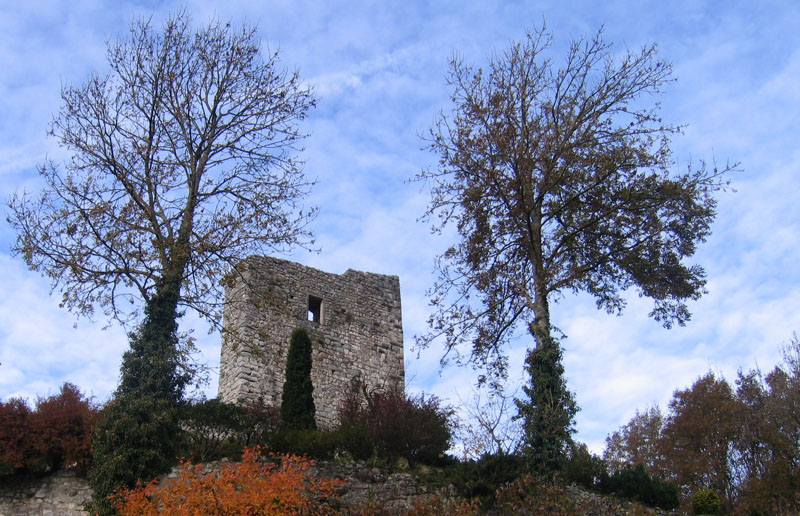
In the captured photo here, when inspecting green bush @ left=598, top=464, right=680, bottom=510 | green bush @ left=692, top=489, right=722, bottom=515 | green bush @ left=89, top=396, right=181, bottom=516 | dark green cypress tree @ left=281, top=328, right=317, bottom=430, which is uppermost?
dark green cypress tree @ left=281, top=328, right=317, bottom=430

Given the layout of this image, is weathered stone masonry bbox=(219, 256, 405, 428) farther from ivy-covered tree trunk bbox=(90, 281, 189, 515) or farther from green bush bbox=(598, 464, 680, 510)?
green bush bbox=(598, 464, 680, 510)

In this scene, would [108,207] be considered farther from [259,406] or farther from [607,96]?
[607,96]

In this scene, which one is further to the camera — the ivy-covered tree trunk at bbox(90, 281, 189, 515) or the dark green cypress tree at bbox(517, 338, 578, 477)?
the dark green cypress tree at bbox(517, 338, 578, 477)

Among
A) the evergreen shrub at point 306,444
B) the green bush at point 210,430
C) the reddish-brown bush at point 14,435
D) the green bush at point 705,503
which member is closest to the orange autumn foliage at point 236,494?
the green bush at point 210,430

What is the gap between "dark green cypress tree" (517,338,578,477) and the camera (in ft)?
39.4

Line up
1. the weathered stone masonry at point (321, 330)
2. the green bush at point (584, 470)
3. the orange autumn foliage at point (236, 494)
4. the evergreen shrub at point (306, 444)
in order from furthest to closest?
the weathered stone masonry at point (321, 330) → the green bush at point (584, 470) → the evergreen shrub at point (306, 444) → the orange autumn foliage at point (236, 494)

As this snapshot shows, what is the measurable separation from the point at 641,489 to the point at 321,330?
857 cm

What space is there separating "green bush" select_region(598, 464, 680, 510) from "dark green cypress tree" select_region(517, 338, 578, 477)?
5.38 feet

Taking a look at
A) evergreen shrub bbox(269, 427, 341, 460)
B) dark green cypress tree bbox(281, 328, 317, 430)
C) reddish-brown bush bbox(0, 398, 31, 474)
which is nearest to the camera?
reddish-brown bush bbox(0, 398, 31, 474)

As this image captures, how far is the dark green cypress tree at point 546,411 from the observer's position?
39.4 feet

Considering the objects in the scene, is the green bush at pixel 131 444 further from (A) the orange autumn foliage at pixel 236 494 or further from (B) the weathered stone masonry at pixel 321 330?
(B) the weathered stone masonry at pixel 321 330

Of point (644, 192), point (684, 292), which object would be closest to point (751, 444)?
point (684, 292)

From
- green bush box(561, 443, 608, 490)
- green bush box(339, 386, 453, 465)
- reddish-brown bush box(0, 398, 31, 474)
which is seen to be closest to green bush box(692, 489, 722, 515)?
green bush box(561, 443, 608, 490)

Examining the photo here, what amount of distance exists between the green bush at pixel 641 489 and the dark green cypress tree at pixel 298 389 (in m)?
5.81
